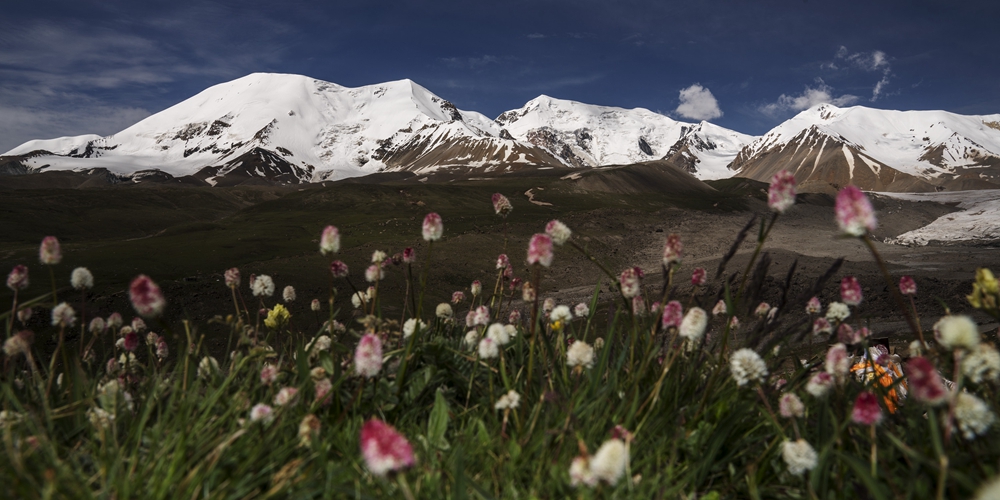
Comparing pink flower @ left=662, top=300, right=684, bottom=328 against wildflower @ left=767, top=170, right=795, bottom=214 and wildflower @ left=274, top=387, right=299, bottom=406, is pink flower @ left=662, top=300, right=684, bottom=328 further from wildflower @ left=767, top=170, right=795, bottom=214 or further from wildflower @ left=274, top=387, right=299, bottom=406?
wildflower @ left=274, top=387, right=299, bottom=406

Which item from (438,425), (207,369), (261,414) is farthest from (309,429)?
(207,369)

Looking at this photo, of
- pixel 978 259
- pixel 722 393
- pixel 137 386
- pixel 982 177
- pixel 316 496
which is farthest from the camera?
pixel 982 177

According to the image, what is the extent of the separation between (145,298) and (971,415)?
9.68 ft

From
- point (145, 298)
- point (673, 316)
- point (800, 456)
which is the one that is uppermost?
point (145, 298)

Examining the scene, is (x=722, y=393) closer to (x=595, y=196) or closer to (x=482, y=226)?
(x=482, y=226)

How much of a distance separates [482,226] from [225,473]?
31.1 m

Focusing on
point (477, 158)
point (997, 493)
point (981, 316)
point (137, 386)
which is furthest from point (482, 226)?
point (477, 158)

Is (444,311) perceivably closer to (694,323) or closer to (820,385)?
(694,323)

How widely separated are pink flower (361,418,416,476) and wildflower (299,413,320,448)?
0.96m

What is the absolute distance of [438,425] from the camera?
2.78 metres

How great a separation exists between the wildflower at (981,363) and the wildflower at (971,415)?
8 cm

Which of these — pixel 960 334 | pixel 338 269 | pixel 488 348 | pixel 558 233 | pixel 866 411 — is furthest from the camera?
pixel 338 269

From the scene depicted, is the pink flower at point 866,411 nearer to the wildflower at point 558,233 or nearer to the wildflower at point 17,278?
the wildflower at point 558,233

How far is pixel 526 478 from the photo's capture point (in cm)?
242
